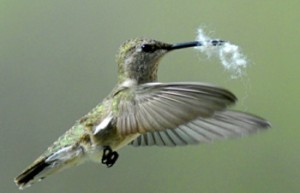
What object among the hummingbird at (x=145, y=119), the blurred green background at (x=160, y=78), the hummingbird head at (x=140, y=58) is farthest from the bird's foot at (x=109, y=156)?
the blurred green background at (x=160, y=78)

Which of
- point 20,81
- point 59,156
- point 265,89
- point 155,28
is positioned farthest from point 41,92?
point 59,156

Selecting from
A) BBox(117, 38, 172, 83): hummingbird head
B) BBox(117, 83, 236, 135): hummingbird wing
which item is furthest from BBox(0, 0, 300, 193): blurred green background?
BBox(117, 83, 236, 135): hummingbird wing

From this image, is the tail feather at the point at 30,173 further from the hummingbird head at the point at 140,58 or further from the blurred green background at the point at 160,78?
the blurred green background at the point at 160,78

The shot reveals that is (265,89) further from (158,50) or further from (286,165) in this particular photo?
(158,50)

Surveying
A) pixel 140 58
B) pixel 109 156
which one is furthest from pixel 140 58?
pixel 109 156

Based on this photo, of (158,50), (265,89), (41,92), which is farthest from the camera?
(41,92)

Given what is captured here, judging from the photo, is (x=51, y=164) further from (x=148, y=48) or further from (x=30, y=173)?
(x=148, y=48)
